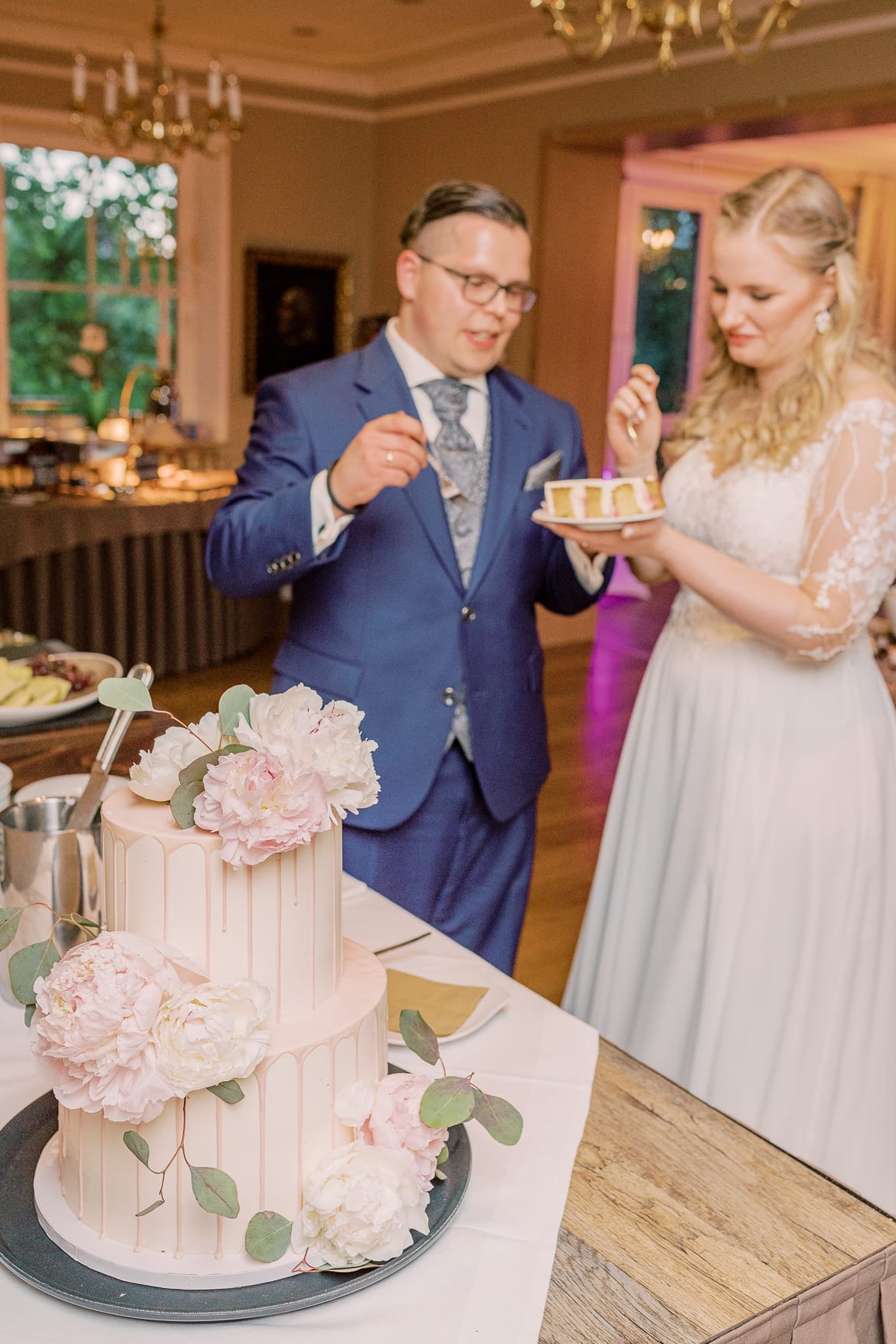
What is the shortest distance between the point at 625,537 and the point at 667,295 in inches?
336

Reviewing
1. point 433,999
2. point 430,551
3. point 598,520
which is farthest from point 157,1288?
point 430,551

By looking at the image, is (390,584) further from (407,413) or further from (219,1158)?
(219,1158)

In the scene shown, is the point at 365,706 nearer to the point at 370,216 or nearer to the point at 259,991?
the point at 259,991

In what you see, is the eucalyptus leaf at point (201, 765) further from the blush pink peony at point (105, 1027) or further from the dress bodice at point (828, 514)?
the dress bodice at point (828, 514)

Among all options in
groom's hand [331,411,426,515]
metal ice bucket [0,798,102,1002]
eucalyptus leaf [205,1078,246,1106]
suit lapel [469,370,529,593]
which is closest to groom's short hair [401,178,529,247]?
suit lapel [469,370,529,593]

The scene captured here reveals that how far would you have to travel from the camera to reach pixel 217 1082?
0.90 meters

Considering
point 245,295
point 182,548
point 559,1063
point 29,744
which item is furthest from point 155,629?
point 559,1063

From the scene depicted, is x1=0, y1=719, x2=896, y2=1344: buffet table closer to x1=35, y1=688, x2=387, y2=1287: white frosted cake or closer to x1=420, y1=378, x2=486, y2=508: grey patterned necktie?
x1=35, y1=688, x2=387, y2=1287: white frosted cake

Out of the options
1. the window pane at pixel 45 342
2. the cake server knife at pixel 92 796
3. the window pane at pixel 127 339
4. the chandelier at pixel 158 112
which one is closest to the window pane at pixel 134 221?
the window pane at pixel 127 339

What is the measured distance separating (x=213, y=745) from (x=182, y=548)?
5622mm

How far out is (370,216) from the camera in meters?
9.24

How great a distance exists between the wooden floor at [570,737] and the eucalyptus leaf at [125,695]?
8.29ft

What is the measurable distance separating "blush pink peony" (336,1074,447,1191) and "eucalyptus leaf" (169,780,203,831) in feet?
0.80

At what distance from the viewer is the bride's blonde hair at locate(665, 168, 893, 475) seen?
2180 mm
